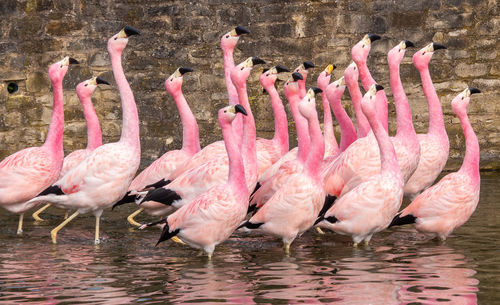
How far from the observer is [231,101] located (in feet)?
31.1

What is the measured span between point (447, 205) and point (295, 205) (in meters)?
1.24

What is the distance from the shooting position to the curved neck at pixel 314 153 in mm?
7344

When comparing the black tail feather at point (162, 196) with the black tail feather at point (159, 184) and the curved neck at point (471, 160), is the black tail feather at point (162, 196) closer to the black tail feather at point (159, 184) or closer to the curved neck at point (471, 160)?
the black tail feather at point (159, 184)

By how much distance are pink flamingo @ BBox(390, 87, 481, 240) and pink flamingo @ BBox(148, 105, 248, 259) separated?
1.40m

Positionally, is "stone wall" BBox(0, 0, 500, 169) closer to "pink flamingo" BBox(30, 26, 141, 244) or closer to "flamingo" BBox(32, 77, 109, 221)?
"flamingo" BBox(32, 77, 109, 221)

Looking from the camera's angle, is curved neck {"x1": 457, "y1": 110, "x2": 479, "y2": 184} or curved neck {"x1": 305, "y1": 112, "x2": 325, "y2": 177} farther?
curved neck {"x1": 457, "y1": 110, "x2": 479, "y2": 184}

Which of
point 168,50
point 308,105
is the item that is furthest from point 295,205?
point 168,50

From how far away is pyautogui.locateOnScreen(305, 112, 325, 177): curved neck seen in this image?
7344 mm

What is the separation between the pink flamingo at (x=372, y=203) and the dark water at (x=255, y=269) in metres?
0.20

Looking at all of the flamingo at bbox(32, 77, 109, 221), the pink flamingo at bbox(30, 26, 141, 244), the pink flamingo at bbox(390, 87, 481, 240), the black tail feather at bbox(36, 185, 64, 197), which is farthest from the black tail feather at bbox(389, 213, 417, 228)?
the flamingo at bbox(32, 77, 109, 221)

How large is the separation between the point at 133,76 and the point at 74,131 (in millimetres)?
1114

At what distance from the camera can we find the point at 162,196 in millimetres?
8109

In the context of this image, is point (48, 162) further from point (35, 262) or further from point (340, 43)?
point (340, 43)

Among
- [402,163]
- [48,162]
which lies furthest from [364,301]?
[48,162]
